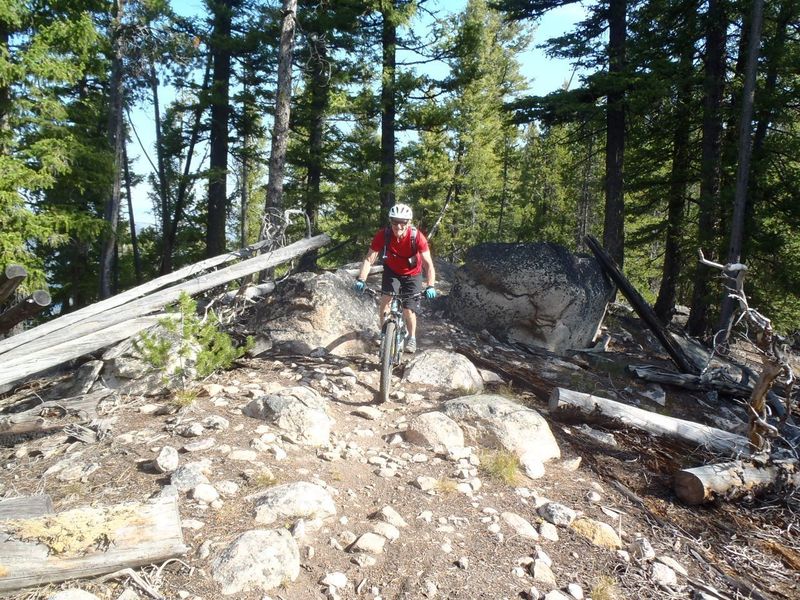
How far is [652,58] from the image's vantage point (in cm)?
1238

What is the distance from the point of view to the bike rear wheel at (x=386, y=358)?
19.2 feet

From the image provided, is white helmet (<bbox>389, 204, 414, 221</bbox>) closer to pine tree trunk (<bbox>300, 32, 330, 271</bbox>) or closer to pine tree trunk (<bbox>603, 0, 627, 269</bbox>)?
pine tree trunk (<bbox>603, 0, 627, 269</bbox>)

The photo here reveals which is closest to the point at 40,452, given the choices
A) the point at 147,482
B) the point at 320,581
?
the point at 147,482

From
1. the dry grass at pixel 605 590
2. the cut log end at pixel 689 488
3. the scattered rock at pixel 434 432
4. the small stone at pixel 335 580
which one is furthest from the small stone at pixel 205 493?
the cut log end at pixel 689 488

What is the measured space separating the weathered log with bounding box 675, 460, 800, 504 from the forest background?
680 cm

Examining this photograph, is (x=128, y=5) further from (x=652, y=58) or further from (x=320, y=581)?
(x=320, y=581)

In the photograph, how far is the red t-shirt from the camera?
6.42 meters

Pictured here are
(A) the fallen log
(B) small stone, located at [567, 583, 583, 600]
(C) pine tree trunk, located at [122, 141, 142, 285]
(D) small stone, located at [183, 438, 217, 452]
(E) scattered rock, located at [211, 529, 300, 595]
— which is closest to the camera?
(E) scattered rock, located at [211, 529, 300, 595]

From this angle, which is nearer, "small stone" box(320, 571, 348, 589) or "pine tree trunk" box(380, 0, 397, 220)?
"small stone" box(320, 571, 348, 589)

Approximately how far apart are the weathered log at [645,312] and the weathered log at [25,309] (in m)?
9.22

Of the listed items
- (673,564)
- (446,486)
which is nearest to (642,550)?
(673,564)

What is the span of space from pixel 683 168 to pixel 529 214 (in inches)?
549

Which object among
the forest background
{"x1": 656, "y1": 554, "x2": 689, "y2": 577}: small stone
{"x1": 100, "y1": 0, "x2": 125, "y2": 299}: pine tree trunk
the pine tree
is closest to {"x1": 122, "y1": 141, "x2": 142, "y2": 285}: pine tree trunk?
the forest background

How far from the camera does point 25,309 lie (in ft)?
16.4
